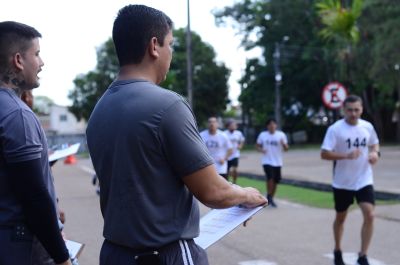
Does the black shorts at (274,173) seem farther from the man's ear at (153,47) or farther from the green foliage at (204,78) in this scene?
the green foliage at (204,78)

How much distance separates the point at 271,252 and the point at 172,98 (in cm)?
523

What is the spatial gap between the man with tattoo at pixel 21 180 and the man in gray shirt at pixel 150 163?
9.8 inches

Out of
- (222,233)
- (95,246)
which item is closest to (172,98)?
(222,233)

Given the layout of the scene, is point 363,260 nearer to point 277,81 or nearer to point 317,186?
point 317,186

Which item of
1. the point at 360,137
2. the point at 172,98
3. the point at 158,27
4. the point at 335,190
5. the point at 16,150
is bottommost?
the point at 335,190

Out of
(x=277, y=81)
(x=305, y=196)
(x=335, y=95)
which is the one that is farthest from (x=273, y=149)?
(x=277, y=81)

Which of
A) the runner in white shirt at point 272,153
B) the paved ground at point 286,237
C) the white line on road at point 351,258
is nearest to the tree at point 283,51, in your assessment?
the runner in white shirt at point 272,153

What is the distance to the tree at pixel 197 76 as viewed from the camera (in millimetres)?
55688

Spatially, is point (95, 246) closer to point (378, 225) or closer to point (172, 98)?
point (378, 225)

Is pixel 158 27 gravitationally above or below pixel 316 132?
above

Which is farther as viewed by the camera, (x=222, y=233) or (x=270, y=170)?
(x=270, y=170)

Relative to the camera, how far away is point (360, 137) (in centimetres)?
667

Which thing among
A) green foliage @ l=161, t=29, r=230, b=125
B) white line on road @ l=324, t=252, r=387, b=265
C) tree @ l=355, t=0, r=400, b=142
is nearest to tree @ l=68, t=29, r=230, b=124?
green foliage @ l=161, t=29, r=230, b=125

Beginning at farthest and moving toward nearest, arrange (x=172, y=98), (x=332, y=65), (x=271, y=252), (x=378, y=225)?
(x=332, y=65) → (x=378, y=225) → (x=271, y=252) → (x=172, y=98)
